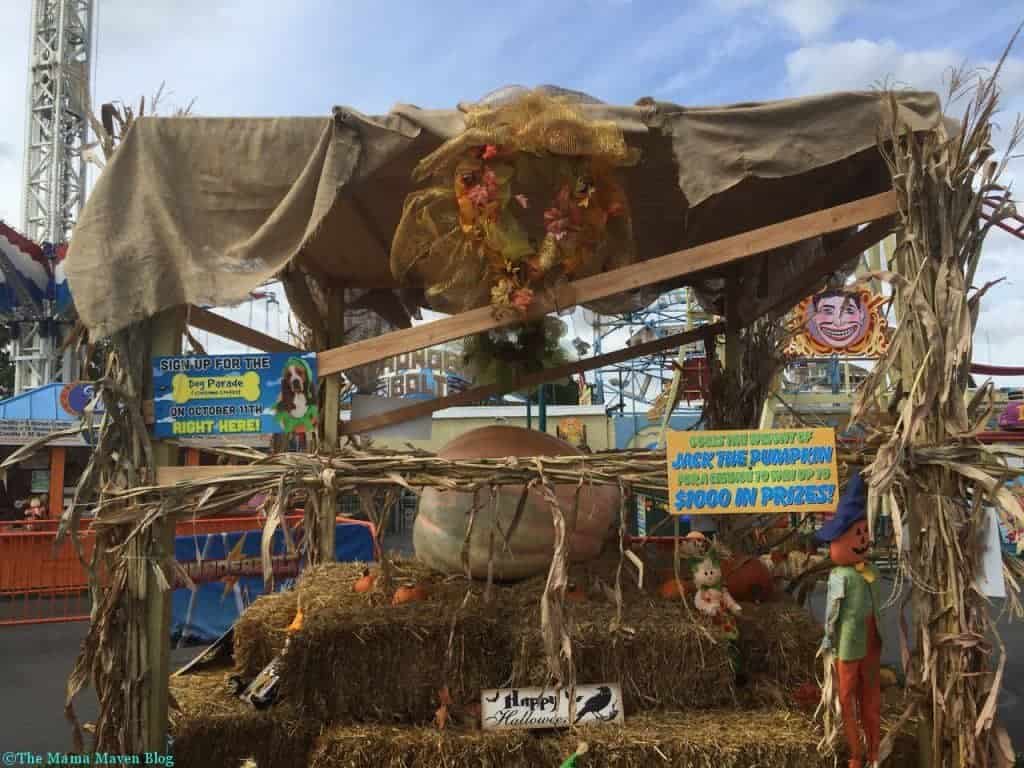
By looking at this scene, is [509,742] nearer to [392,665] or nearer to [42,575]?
[392,665]

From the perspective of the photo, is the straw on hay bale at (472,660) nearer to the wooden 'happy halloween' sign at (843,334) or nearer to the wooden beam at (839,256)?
the wooden beam at (839,256)

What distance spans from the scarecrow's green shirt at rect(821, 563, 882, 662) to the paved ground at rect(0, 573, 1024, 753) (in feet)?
7.15

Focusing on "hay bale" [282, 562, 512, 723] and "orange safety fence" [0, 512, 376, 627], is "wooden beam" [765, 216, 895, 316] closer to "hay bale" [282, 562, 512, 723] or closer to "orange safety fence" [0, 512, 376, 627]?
"hay bale" [282, 562, 512, 723]

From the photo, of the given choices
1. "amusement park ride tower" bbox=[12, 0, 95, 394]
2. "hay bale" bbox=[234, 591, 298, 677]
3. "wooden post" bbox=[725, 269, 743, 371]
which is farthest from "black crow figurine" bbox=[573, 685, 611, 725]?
"amusement park ride tower" bbox=[12, 0, 95, 394]

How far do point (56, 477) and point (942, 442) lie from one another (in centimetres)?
1713

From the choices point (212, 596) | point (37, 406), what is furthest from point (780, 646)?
point (37, 406)

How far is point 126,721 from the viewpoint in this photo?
373cm

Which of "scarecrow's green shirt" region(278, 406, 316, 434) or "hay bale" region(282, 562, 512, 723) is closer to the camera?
"scarecrow's green shirt" region(278, 406, 316, 434)

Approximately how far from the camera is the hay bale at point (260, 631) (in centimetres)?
491

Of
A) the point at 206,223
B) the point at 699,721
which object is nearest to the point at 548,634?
the point at 699,721

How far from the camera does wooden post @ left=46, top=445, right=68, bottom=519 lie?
53.1 ft

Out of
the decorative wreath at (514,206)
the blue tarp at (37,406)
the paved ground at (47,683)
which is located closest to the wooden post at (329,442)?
the paved ground at (47,683)

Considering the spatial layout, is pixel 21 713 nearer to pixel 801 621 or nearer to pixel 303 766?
pixel 303 766

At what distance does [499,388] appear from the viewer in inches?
258
